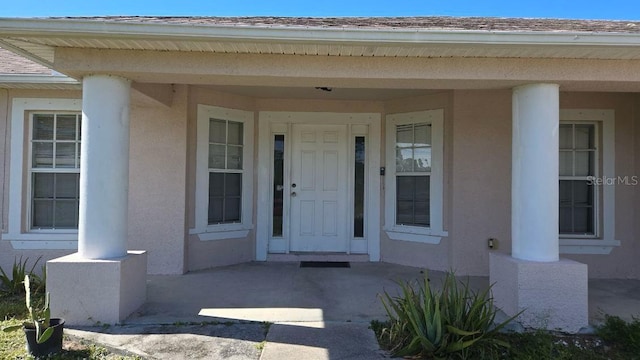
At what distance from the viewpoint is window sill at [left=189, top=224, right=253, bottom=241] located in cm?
648

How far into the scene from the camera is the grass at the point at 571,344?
3.54 m

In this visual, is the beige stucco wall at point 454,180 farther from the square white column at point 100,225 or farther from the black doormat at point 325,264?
the square white column at point 100,225

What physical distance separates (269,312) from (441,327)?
1875 mm

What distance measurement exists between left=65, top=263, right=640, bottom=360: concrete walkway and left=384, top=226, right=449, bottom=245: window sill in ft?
1.69

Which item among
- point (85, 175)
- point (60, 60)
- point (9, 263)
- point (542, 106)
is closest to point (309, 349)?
point (85, 175)

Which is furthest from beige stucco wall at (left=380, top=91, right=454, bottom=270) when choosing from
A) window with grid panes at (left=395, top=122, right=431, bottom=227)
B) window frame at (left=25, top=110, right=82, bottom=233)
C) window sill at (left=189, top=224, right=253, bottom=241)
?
window frame at (left=25, top=110, right=82, bottom=233)

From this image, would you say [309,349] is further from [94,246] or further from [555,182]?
[555,182]

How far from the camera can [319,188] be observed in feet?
24.0

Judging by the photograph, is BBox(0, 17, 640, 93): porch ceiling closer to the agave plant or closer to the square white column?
the square white column

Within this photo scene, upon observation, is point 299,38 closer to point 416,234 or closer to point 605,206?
point 416,234

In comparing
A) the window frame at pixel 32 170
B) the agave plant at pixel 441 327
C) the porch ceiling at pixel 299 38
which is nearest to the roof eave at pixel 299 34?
the porch ceiling at pixel 299 38

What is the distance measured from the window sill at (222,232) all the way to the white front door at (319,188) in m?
0.85

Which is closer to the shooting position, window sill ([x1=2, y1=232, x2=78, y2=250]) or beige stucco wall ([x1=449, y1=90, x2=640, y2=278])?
window sill ([x1=2, y1=232, x2=78, y2=250])

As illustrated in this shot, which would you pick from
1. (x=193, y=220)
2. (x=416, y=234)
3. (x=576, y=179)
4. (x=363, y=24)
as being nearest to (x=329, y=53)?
(x=363, y=24)
